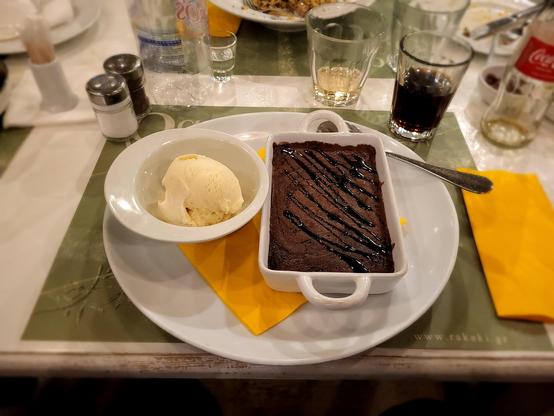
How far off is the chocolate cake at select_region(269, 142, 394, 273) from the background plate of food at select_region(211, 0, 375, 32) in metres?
0.59

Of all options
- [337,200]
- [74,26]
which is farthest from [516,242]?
[74,26]

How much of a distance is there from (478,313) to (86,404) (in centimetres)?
85

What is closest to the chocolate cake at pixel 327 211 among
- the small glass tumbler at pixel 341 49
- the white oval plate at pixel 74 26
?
the small glass tumbler at pixel 341 49

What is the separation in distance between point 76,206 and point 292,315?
0.51m

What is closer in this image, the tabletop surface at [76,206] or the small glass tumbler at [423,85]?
the tabletop surface at [76,206]

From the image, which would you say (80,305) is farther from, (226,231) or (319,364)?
(319,364)

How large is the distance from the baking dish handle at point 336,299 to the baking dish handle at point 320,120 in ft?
1.23

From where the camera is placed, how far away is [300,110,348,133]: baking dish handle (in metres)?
0.85

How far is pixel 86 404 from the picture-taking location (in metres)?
0.92

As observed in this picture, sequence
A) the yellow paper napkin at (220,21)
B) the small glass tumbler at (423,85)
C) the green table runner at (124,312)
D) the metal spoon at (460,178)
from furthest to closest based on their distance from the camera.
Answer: the yellow paper napkin at (220,21)
the small glass tumbler at (423,85)
the metal spoon at (460,178)
the green table runner at (124,312)

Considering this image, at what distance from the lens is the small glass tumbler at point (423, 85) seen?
36.4 inches

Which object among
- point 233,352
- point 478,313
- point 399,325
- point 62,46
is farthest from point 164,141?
point 62,46

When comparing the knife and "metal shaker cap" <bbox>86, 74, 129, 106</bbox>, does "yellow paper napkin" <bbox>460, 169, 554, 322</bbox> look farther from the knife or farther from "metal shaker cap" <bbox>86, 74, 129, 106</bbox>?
"metal shaker cap" <bbox>86, 74, 129, 106</bbox>

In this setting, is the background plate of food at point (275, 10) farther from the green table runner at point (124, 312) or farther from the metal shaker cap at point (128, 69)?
the green table runner at point (124, 312)
